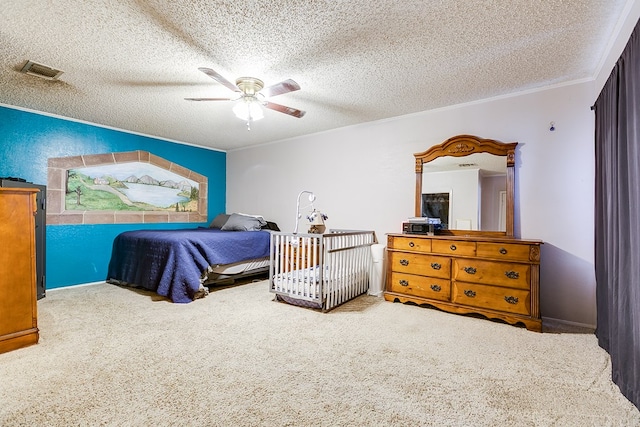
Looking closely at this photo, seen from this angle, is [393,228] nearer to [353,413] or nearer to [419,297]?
[419,297]

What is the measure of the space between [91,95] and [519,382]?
4.52 metres

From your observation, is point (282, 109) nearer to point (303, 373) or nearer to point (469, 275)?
point (303, 373)

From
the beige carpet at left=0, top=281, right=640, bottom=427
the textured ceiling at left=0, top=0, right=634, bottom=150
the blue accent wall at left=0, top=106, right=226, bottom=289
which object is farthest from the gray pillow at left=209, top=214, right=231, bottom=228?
the beige carpet at left=0, top=281, right=640, bottom=427

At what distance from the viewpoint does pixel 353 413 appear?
58.8 inches

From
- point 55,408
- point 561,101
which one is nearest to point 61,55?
point 55,408

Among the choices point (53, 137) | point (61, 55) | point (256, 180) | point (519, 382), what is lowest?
point (519, 382)

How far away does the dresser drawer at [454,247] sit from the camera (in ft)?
9.60

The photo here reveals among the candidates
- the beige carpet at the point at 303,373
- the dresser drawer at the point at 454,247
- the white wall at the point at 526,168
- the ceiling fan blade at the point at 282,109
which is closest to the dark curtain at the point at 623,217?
the beige carpet at the point at 303,373

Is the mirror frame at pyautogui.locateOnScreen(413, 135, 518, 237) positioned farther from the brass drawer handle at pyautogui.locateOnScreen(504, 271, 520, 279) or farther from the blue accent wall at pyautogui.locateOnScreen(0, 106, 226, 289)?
the blue accent wall at pyautogui.locateOnScreen(0, 106, 226, 289)

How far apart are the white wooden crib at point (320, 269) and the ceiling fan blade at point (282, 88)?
1414 mm

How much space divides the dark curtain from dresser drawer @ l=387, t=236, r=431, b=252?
139cm

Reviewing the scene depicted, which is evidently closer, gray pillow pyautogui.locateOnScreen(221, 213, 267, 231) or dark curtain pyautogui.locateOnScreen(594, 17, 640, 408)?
dark curtain pyautogui.locateOnScreen(594, 17, 640, 408)

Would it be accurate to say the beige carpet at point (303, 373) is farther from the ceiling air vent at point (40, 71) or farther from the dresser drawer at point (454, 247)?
the ceiling air vent at point (40, 71)

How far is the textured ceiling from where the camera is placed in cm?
183
